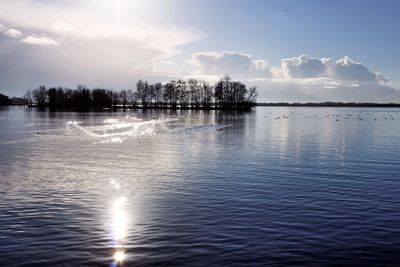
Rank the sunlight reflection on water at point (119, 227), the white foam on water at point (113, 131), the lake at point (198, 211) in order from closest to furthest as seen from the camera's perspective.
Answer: the sunlight reflection on water at point (119, 227)
the lake at point (198, 211)
the white foam on water at point (113, 131)

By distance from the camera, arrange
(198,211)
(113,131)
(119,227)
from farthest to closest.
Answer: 1. (113,131)
2. (198,211)
3. (119,227)

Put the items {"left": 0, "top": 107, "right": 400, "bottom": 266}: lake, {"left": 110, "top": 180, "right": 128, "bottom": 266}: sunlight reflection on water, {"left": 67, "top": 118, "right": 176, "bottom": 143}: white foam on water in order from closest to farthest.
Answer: {"left": 110, "top": 180, "right": 128, "bottom": 266}: sunlight reflection on water
{"left": 0, "top": 107, "right": 400, "bottom": 266}: lake
{"left": 67, "top": 118, "right": 176, "bottom": 143}: white foam on water

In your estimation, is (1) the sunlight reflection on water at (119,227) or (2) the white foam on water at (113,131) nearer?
(1) the sunlight reflection on water at (119,227)

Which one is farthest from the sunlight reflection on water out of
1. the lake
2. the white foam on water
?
the white foam on water

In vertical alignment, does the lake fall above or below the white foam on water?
below

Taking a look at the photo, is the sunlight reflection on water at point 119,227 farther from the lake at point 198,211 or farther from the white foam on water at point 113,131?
the white foam on water at point 113,131

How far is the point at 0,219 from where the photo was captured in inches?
651

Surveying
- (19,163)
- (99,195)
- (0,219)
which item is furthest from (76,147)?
(0,219)

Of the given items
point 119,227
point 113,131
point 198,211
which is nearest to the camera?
point 119,227

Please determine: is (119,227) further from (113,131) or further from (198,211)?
(113,131)

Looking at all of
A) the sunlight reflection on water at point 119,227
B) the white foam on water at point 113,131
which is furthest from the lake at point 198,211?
the white foam on water at point 113,131

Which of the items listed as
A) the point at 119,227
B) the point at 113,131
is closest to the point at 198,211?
the point at 119,227

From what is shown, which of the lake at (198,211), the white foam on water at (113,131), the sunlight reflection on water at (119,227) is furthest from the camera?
the white foam on water at (113,131)

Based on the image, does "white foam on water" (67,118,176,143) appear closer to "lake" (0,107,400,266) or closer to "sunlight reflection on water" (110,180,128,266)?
"lake" (0,107,400,266)
